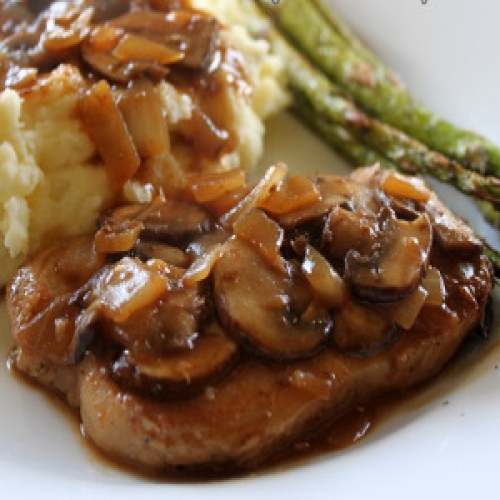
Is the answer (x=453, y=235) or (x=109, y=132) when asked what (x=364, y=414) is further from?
(x=109, y=132)

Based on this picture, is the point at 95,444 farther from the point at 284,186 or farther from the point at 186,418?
the point at 284,186

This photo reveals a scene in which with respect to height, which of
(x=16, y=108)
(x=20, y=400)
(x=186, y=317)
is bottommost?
(x=20, y=400)

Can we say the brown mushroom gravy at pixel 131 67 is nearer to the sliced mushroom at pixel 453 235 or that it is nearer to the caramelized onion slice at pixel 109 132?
the caramelized onion slice at pixel 109 132

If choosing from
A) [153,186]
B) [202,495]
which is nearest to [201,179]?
[153,186]

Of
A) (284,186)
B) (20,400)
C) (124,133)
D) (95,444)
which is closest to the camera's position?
(95,444)

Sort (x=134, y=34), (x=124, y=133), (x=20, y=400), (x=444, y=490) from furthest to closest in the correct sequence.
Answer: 1. (x=134, y=34)
2. (x=124, y=133)
3. (x=20, y=400)
4. (x=444, y=490)

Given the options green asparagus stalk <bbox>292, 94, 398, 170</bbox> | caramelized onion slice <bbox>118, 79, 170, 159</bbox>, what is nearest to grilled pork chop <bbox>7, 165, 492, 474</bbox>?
caramelized onion slice <bbox>118, 79, 170, 159</bbox>

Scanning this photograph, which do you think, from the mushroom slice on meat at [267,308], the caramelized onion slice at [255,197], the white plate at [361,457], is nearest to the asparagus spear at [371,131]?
the white plate at [361,457]
